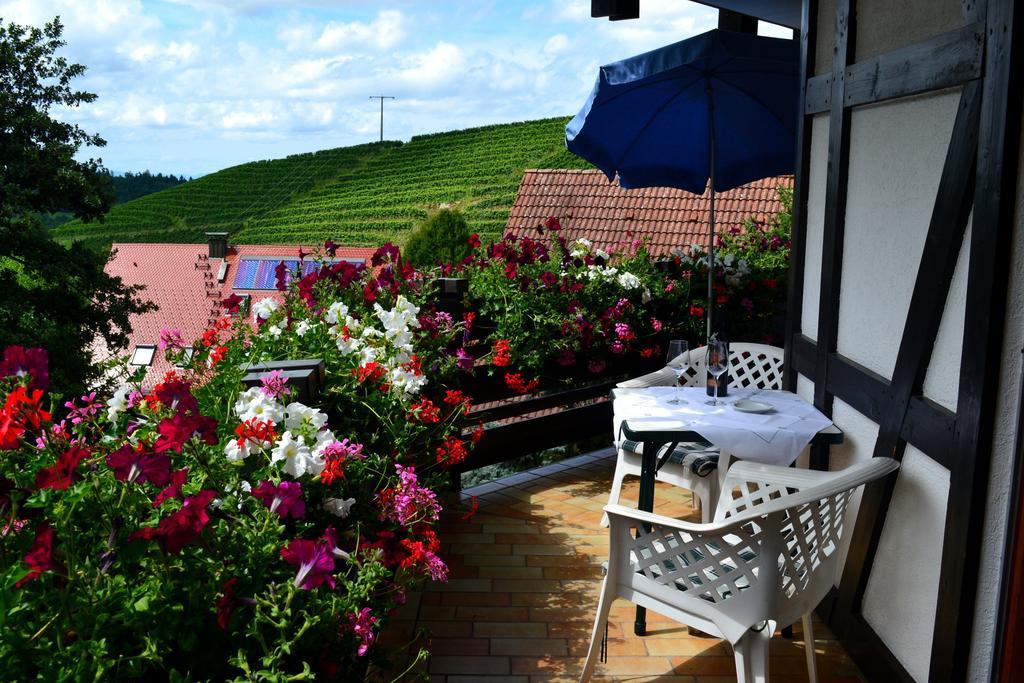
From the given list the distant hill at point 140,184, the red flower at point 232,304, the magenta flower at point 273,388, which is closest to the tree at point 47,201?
the red flower at point 232,304

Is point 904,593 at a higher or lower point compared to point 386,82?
lower

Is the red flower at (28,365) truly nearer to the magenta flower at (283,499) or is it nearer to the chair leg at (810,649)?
the magenta flower at (283,499)

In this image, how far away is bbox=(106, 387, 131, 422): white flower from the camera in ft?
6.91


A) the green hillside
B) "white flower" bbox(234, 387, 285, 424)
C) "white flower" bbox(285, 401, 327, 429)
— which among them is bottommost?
"white flower" bbox(285, 401, 327, 429)

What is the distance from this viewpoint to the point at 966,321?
7.29 feet

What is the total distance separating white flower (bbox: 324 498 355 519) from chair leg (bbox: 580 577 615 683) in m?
0.80

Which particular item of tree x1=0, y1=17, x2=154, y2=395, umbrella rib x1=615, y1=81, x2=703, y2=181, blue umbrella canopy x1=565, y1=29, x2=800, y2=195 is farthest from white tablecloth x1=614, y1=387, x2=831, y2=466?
tree x1=0, y1=17, x2=154, y2=395

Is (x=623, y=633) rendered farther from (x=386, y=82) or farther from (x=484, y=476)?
(x=386, y=82)

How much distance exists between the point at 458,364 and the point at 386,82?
81.3 meters

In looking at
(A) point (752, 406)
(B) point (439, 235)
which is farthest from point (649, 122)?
(B) point (439, 235)

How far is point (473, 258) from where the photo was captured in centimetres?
507

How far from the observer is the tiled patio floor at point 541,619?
2867 millimetres

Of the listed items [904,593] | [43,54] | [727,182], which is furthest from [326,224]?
[904,593]

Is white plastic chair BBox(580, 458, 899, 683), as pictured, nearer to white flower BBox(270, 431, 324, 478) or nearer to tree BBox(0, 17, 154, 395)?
white flower BBox(270, 431, 324, 478)
